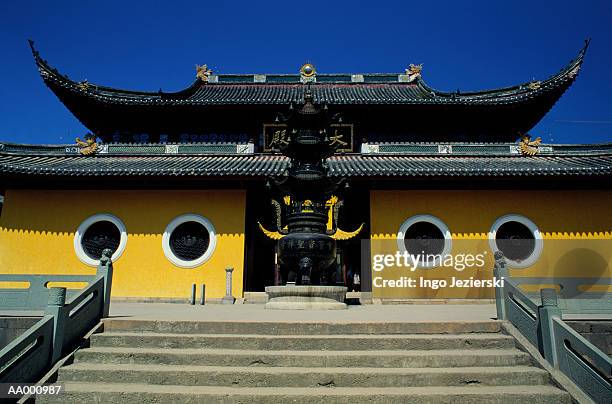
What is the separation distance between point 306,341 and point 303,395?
999 millimetres

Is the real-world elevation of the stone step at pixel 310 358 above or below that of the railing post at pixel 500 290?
below

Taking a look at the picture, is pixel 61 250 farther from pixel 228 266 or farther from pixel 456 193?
pixel 456 193

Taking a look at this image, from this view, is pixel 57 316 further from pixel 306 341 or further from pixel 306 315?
pixel 306 315

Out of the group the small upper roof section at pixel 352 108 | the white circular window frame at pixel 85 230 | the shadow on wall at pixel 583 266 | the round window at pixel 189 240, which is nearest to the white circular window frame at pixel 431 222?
the shadow on wall at pixel 583 266

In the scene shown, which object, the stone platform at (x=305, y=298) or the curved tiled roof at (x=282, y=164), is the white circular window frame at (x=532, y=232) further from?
the stone platform at (x=305, y=298)

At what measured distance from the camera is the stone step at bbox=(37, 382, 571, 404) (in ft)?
13.6

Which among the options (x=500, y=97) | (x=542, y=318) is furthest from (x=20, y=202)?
(x=500, y=97)

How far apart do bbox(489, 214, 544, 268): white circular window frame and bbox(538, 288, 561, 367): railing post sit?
872cm

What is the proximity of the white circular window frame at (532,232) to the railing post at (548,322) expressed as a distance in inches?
343

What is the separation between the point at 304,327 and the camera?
5.36 meters

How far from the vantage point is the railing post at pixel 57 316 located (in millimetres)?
4938

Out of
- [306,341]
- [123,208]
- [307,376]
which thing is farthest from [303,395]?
[123,208]

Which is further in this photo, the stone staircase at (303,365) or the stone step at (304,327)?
the stone step at (304,327)

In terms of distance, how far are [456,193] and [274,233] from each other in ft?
20.3
